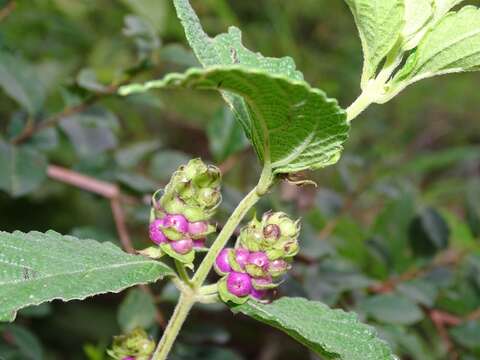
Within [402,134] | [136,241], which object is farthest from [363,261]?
[402,134]

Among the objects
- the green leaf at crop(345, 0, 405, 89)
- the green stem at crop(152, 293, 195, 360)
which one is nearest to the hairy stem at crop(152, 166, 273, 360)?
the green stem at crop(152, 293, 195, 360)

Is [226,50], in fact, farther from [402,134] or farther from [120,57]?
[402,134]

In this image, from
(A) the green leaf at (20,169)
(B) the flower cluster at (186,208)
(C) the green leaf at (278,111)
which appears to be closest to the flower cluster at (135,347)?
(B) the flower cluster at (186,208)

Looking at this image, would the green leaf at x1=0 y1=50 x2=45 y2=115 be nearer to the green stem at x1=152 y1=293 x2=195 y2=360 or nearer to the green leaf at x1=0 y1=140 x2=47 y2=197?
the green leaf at x1=0 y1=140 x2=47 y2=197

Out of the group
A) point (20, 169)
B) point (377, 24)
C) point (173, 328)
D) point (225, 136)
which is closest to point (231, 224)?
point (173, 328)

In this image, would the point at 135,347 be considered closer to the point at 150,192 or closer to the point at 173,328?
the point at 173,328

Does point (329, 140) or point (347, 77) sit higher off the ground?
point (347, 77)
